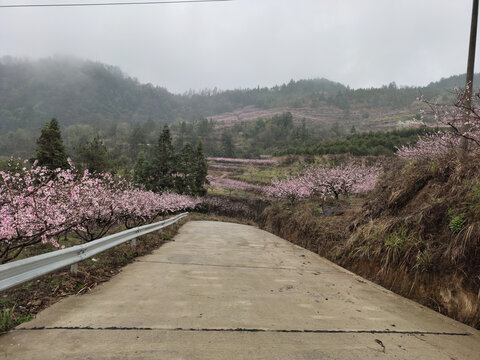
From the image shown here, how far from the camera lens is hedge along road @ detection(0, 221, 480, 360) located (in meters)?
2.41

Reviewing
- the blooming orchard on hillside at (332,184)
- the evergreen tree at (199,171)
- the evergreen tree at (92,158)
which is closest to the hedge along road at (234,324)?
the blooming orchard on hillside at (332,184)

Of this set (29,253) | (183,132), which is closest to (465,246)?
(29,253)

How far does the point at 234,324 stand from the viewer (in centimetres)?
295

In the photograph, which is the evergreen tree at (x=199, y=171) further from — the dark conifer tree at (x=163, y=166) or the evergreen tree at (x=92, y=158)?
the evergreen tree at (x=92, y=158)

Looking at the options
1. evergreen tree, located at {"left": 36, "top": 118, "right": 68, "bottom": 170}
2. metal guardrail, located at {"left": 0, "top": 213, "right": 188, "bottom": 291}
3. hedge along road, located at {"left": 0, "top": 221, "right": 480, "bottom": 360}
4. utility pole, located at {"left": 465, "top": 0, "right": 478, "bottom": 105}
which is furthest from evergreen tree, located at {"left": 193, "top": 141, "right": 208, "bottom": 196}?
hedge along road, located at {"left": 0, "top": 221, "right": 480, "bottom": 360}

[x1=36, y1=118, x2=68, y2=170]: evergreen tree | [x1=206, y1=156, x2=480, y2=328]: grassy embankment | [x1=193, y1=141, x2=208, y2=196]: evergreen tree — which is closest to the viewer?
[x1=206, y1=156, x2=480, y2=328]: grassy embankment

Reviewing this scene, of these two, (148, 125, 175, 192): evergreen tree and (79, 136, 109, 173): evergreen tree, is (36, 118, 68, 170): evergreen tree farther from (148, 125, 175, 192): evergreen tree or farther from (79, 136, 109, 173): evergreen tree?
(148, 125, 175, 192): evergreen tree

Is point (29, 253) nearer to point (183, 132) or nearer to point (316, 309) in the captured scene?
point (316, 309)

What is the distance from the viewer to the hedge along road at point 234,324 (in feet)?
7.89

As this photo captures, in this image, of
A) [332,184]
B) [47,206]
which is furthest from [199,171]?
[47,206]

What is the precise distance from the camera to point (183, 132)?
94.9m

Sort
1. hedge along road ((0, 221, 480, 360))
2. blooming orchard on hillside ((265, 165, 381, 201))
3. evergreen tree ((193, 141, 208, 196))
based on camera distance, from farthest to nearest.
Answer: evergreen tree ((193, 141, 208, 196)) < blooming orchard on hillside ((265, 165, 381, 201)) < hedge along road ((0, 221, 480, 360))

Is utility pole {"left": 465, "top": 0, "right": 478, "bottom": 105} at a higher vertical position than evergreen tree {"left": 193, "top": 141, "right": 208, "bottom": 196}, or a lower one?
higher

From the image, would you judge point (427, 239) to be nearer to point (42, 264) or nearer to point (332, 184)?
point (42, 264)
